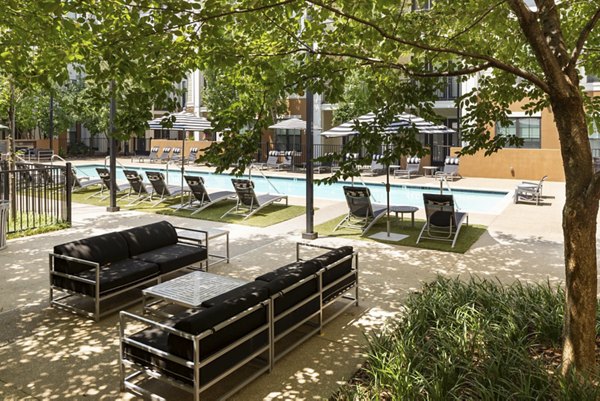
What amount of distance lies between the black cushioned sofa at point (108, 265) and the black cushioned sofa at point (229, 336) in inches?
26.4

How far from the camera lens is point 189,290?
6613mm

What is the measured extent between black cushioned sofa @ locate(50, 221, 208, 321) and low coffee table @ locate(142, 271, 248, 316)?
0.48 m

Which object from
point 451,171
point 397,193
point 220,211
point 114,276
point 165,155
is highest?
point 165,155

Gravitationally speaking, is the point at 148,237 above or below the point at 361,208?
below

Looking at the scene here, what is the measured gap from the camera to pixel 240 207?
631 inches

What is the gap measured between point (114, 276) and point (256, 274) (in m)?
2.61

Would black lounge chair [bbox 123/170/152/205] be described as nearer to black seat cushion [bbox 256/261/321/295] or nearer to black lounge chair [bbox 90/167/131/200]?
black lounge chair [bbox 90/167/131/200]

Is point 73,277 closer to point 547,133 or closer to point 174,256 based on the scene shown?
point 174,256

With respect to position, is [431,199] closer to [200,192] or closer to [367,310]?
[367,310]

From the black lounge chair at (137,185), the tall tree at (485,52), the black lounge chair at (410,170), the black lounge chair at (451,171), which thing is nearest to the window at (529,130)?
the black lounge chair at (451,171)

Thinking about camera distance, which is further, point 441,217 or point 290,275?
point 441,217

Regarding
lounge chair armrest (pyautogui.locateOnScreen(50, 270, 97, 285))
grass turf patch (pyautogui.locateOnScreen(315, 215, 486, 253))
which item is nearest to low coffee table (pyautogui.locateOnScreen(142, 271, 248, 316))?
lounge chair armrest (pyautogui.locateOnScreen(50, 270, 97, 285))

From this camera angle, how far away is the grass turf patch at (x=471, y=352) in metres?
4.36

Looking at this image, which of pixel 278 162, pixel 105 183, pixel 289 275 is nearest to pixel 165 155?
pixel 278 162
